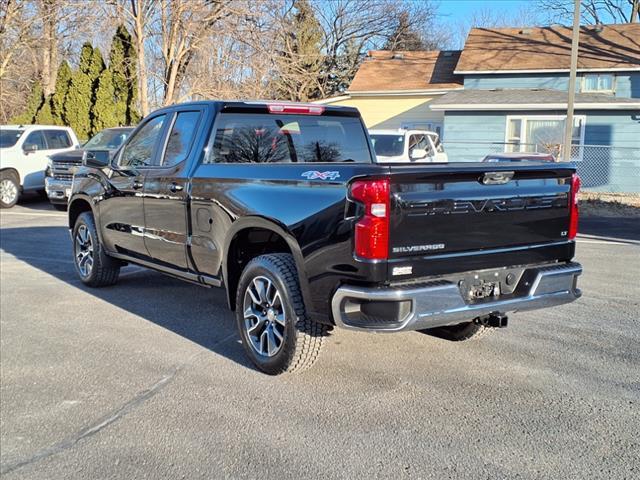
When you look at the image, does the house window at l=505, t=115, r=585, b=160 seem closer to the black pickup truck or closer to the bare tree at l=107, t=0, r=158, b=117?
the bare tree at l=107, t=0, r=158, b=117

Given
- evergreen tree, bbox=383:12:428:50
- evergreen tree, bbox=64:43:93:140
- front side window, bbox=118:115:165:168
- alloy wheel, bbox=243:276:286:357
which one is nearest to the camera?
alloy wheel, bbox=243:276:286:357

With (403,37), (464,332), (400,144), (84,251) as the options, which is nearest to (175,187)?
(84,251)

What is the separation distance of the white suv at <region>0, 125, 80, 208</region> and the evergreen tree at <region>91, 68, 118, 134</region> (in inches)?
268

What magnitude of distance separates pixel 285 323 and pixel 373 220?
109 centimetres

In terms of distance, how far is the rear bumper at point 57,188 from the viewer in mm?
14219

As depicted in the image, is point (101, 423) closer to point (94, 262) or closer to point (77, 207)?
point (94, 262)

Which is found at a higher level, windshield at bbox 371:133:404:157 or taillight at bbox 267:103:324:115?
taillight at bbox 267:103:324:115

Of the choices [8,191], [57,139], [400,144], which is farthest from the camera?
[57,139]

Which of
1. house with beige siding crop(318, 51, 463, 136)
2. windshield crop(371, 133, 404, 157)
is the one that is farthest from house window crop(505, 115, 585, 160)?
windshield crop(371, 133, 404, 157)

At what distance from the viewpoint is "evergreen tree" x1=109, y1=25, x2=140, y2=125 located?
22.5 m

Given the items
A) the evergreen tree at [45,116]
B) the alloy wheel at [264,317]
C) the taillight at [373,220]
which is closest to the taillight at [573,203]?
the taillight at [373,220]

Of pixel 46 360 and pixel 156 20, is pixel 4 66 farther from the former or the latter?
pixel 46 360

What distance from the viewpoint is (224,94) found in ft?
69.0

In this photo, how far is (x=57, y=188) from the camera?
14.3 metres
